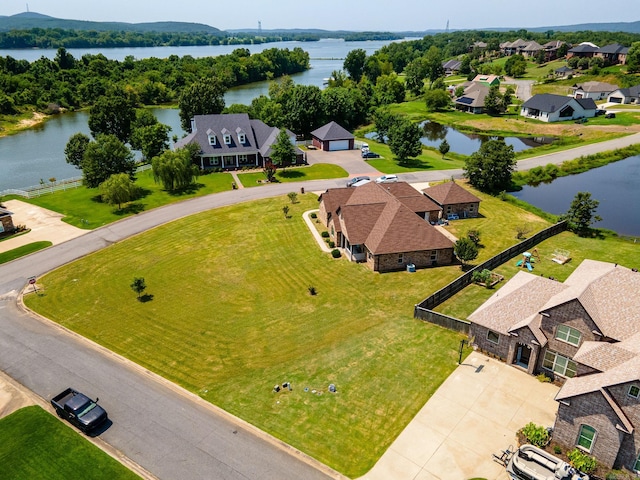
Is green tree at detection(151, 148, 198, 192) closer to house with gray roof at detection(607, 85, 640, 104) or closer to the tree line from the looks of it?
the tree line

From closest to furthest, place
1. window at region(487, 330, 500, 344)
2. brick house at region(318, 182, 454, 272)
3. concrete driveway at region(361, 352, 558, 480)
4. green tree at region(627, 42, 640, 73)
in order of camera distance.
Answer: concrete driveway at region(361, 352, 558, 480), window at region(487, 330, 500, 344), brick house at region(318, 182, 454, 272), green tree at region(627, 42, 640, 73)

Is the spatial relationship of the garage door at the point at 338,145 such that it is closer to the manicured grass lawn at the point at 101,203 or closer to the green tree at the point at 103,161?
the manicured grass lawn at the point at 101,203

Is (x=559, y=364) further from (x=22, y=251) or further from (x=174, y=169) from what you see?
(x=174, y=169)

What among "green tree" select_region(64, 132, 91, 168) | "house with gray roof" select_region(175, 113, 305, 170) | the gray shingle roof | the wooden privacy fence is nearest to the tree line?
the gray shingle roof

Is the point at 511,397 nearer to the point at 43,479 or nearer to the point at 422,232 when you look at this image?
the point at 422,232

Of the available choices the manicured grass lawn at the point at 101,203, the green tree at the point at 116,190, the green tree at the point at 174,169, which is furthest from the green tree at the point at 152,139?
the green tree at the point at 116,190
